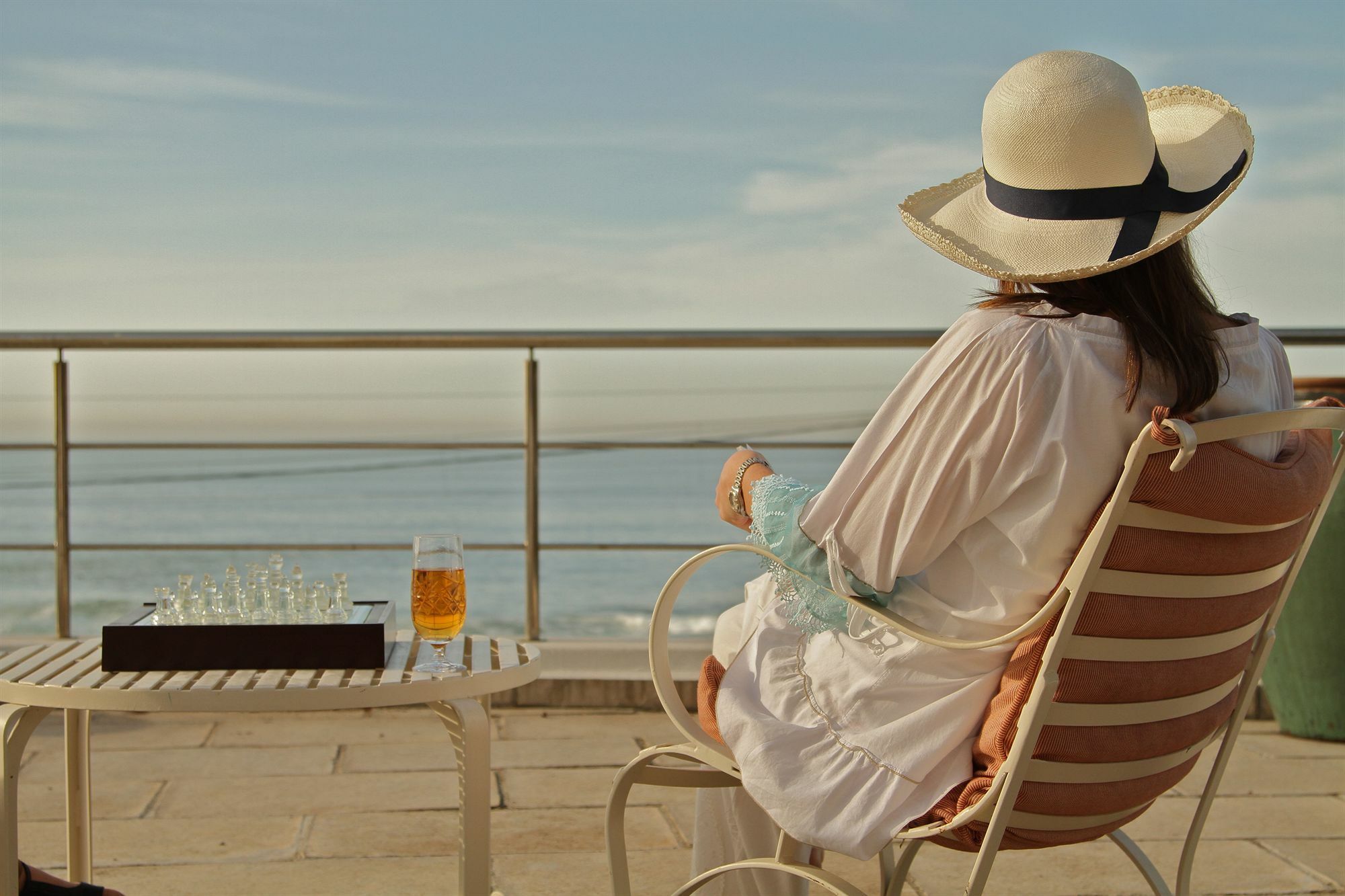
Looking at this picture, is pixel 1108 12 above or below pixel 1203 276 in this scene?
above

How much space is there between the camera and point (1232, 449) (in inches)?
49.8

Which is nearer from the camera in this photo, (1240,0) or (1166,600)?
(1166,600)

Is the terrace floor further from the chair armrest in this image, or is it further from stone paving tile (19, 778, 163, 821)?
the chair armrest

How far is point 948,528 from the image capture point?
138 centimetres

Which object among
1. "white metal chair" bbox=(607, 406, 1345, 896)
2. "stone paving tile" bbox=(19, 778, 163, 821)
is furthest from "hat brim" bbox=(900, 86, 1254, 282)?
"stone paving tile" bbox=(19, 778, 163, 821)

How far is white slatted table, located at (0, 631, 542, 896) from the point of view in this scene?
1453 mm

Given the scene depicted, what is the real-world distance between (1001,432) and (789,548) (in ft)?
0.95

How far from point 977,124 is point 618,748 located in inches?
80.8

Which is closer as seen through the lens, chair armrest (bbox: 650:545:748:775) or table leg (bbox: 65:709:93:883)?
chair armrest (bbox: 650:545:748:775)

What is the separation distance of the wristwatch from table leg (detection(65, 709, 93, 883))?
3.63ft

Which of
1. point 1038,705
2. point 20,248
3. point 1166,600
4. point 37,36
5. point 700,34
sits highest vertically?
point 37,36

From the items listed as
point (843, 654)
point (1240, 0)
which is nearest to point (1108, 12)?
point (1240, 0)

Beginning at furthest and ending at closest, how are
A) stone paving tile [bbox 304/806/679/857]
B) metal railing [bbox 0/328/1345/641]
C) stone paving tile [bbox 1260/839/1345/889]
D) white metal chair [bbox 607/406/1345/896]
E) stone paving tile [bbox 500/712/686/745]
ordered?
metal railing [bbox 0/328/1345/641] < stone paving tile [bbox 500/712/686/745] < stone paving tile [bbox 304/806/679/857] < stone paving tile [bbox 1260/839/1345/889] < white metal chair [bbox 607/406/1345/896]

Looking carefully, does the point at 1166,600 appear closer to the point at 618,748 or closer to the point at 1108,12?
the point at 618,748
